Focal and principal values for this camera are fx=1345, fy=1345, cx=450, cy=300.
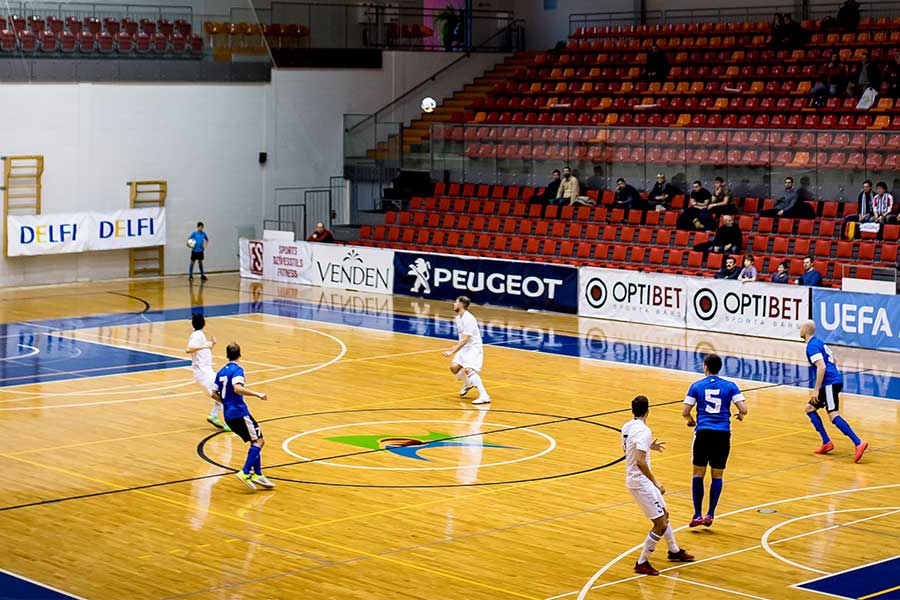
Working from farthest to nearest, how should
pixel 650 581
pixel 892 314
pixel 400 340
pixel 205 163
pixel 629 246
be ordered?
pixel 205 163, pixel 629 246, pixel 400 340, pixel 892 314, pixel 650 581

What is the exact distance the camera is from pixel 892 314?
86.4 feet

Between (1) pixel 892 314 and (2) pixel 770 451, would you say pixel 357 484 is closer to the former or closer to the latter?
(2) pixel 770 451

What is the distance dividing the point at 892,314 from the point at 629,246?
28.1 feet

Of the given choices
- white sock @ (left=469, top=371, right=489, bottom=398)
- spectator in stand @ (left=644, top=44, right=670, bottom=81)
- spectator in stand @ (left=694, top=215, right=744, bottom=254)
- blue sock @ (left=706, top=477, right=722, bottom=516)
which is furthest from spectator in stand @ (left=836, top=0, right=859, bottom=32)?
blue sock @ (left=706, top=477, right=722, bottom=516)

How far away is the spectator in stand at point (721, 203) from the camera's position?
3281 cm

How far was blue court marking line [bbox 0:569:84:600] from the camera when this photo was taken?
1212 cm

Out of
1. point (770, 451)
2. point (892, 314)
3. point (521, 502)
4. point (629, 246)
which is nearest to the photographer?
point (521, 502)

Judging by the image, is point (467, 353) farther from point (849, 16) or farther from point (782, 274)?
point (849, 16)

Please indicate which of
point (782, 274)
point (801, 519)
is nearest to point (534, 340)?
point (782, 274)

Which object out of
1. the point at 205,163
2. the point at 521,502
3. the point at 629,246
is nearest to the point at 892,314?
the point at 629,246

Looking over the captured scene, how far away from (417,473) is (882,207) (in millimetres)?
17244

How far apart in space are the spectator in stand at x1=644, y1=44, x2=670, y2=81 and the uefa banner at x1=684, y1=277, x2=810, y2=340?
1229 centimetres

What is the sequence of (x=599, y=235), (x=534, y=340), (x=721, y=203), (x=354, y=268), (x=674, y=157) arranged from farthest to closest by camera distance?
(x=354, y=268)
(x=674, y=157)
(x=599, y=235)
(x=721, y=203)
(x=534, y=340)

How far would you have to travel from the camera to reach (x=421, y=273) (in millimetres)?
34406
